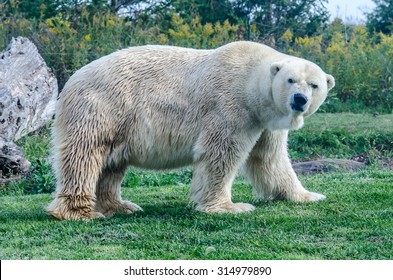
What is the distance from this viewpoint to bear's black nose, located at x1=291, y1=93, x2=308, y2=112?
6203mm

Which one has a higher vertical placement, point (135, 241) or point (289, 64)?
point (289, 64)

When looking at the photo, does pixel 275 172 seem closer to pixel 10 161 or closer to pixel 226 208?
pixel 226 208

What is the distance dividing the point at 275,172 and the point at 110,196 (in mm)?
1473

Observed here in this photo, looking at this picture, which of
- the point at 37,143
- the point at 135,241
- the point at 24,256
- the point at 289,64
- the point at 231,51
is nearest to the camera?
the point at 24,256

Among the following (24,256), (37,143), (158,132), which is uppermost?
(158,132)

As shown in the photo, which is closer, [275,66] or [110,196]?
[275,66]

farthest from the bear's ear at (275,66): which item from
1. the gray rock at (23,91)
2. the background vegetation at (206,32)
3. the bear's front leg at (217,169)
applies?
the background vegetation at (206,32)

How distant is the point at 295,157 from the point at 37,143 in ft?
11.3

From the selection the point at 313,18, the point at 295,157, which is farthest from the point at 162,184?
the point at 313,18

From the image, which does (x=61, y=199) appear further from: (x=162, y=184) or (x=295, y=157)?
(x=295, y=157)

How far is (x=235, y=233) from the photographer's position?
5789 mm

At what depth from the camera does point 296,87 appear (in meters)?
6.25

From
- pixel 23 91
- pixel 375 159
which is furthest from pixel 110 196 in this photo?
pixel 375 159

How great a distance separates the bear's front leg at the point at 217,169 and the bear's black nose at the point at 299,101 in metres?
0.58
